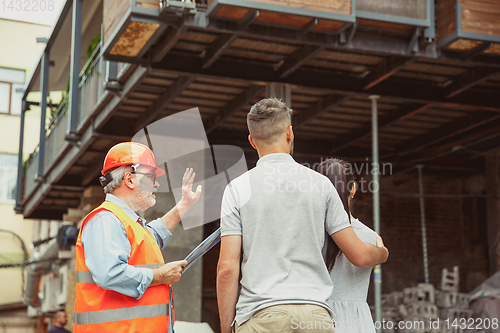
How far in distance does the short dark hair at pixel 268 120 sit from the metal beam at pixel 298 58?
192 inches

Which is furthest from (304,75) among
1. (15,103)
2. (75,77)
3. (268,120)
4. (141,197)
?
(15,103)

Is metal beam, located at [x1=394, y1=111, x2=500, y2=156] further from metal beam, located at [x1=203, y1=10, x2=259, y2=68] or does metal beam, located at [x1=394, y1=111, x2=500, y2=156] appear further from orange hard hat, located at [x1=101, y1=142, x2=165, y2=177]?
orange hard hat, located at [x1=101, y1=142, x2=165, y2=177]

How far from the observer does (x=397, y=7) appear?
750cm

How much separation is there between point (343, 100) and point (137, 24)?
369cm

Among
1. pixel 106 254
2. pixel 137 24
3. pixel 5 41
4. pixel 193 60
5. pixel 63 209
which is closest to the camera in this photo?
pixel 106 254

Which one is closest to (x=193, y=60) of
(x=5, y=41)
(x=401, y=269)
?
(x=401, y=269)

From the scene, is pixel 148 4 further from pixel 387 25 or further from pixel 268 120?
pixel 268 120

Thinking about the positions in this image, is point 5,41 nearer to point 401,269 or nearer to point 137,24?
point 401,269

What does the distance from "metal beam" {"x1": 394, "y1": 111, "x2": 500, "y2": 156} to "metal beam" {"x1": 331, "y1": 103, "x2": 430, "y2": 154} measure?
133 cm

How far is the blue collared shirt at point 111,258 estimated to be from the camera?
293cm

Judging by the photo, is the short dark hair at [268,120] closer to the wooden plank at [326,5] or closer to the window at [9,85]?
the wooden plank at [326,5]

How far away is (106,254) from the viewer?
2949mm

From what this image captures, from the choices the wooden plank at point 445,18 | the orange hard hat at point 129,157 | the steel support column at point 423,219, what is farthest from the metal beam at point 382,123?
the orange hard hat at point 129,157

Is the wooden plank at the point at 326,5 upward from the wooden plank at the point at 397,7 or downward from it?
downward
